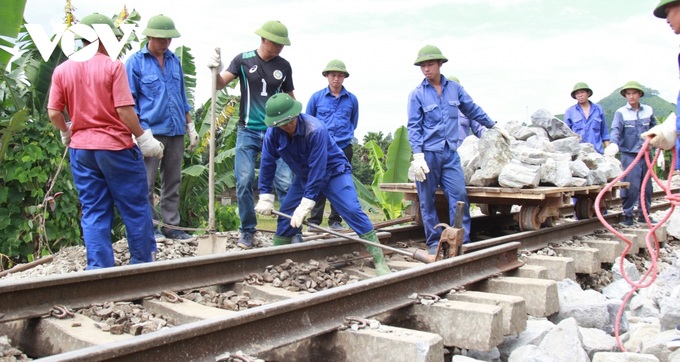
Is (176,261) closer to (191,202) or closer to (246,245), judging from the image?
(246,245)

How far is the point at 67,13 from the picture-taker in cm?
803

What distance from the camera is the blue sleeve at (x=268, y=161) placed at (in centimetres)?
552

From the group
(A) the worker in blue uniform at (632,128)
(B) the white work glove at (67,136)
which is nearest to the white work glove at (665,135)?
(B) the white work glove at (67,136)

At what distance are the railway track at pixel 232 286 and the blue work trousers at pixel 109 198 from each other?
0.82m

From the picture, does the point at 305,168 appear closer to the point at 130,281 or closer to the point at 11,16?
the point at 130,281

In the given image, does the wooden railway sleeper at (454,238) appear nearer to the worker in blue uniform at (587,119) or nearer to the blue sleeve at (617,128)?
the blue sleeve at (617,128)

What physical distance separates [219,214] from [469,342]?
708cm

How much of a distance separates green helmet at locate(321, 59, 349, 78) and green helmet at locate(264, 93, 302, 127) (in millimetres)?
2896

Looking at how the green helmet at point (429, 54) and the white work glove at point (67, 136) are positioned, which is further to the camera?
the green helmet at point (429, 54)

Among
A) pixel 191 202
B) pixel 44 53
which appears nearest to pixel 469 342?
pixel 44 53

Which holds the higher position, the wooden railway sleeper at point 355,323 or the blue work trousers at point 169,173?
the blue work trousers at point 169,173

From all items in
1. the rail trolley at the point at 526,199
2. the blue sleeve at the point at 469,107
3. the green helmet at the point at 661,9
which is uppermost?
the green helmet at the point at 661,9

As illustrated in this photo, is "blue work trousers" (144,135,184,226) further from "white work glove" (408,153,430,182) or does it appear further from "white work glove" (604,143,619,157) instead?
"white work glove" (604,143,619,157)

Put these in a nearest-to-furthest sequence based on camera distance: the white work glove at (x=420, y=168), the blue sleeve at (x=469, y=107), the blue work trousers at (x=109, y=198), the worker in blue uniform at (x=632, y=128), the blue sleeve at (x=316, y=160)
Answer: the blue work trousers at (x=109, y=198) < the blue sleeve at (x=316, y=160) < the white work glove at (x=420, y=168) < the blue sleeve at (x=469, y=107) < the worker in blue uniform at (x=632, y=128)
